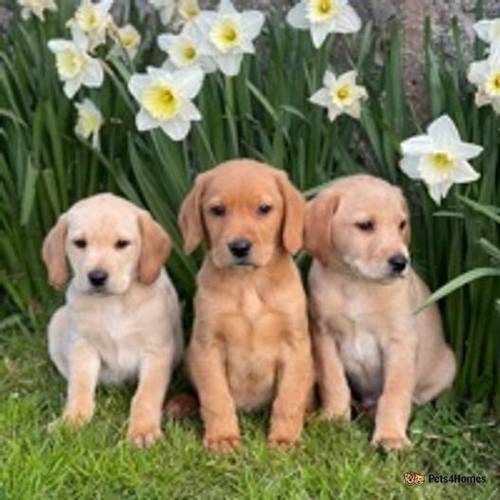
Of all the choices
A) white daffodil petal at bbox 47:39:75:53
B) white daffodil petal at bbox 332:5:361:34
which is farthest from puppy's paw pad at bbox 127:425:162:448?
white daffodil petal at bbox 332:5:361:34

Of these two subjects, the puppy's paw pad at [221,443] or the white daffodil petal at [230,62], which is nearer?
the puppy's paw pad at [221,443]

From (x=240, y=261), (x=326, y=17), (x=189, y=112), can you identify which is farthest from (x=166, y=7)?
(x=240, y=261)

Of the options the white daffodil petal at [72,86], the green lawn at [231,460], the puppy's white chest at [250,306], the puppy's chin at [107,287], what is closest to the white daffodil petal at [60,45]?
the white daffodil petal at [72,86]

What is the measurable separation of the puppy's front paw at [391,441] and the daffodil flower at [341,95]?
1.16m

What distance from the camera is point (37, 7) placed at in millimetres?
4414

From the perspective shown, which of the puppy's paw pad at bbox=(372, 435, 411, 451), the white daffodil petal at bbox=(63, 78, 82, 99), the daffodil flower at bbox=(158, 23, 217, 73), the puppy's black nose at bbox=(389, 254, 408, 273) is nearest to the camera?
the puppy's black nose at bbox=(389, 254, 408, 273)

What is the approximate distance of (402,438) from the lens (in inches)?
150

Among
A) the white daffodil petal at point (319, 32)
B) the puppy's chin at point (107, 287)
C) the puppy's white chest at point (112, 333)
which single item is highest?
the white daffodil petal at point (319, 32)

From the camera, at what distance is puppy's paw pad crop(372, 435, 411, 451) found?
3.78 meters

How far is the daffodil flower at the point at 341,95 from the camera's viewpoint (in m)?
4.05

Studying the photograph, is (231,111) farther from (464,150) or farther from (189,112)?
(464,150)

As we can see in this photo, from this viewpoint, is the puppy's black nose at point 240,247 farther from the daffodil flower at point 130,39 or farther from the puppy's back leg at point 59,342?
the daffodil flower at point 130,39

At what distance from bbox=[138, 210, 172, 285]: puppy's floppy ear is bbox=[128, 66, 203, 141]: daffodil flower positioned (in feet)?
1.13

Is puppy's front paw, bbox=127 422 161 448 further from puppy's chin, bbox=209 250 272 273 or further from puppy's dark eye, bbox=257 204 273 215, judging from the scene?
puppy's dark eye, bbox=257 204 273 215
